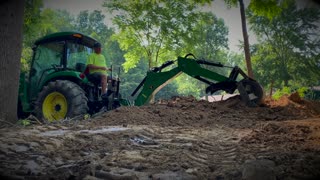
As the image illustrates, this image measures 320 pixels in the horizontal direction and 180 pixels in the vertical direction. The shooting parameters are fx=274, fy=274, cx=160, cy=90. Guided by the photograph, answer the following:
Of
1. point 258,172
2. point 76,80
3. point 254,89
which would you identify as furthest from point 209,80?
point 258,172

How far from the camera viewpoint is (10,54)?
16.2ft

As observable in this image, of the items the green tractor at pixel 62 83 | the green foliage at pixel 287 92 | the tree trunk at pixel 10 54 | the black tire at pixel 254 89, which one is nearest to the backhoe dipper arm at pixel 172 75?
the black tire at pixel 254 89

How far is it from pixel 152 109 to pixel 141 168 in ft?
14.3

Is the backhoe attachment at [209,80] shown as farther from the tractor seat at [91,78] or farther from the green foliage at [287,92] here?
the green foliage at [287,92]

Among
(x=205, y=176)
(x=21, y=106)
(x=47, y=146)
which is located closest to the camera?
(x=205, y=176)

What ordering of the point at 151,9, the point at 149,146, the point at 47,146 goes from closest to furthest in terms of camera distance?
the point at 47,146, the point at 149,146, the point at 151,9

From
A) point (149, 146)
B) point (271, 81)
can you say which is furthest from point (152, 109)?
point (271, 81)

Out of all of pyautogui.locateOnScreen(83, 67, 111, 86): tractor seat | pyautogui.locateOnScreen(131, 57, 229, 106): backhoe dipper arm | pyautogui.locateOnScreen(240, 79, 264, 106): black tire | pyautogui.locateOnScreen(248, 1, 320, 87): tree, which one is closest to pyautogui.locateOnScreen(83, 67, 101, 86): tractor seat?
pyautogui.locateOnScreen(83, 67, 111, 86): tractor seat

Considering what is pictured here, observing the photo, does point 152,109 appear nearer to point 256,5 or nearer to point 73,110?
point 73,110

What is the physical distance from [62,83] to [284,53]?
903 inches

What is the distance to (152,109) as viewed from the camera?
23.6 feet

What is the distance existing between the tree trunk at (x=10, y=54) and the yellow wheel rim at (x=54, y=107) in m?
1.84

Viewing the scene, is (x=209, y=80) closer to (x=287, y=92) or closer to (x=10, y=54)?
(x=10, y=54)

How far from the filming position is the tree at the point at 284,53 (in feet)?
73.3
